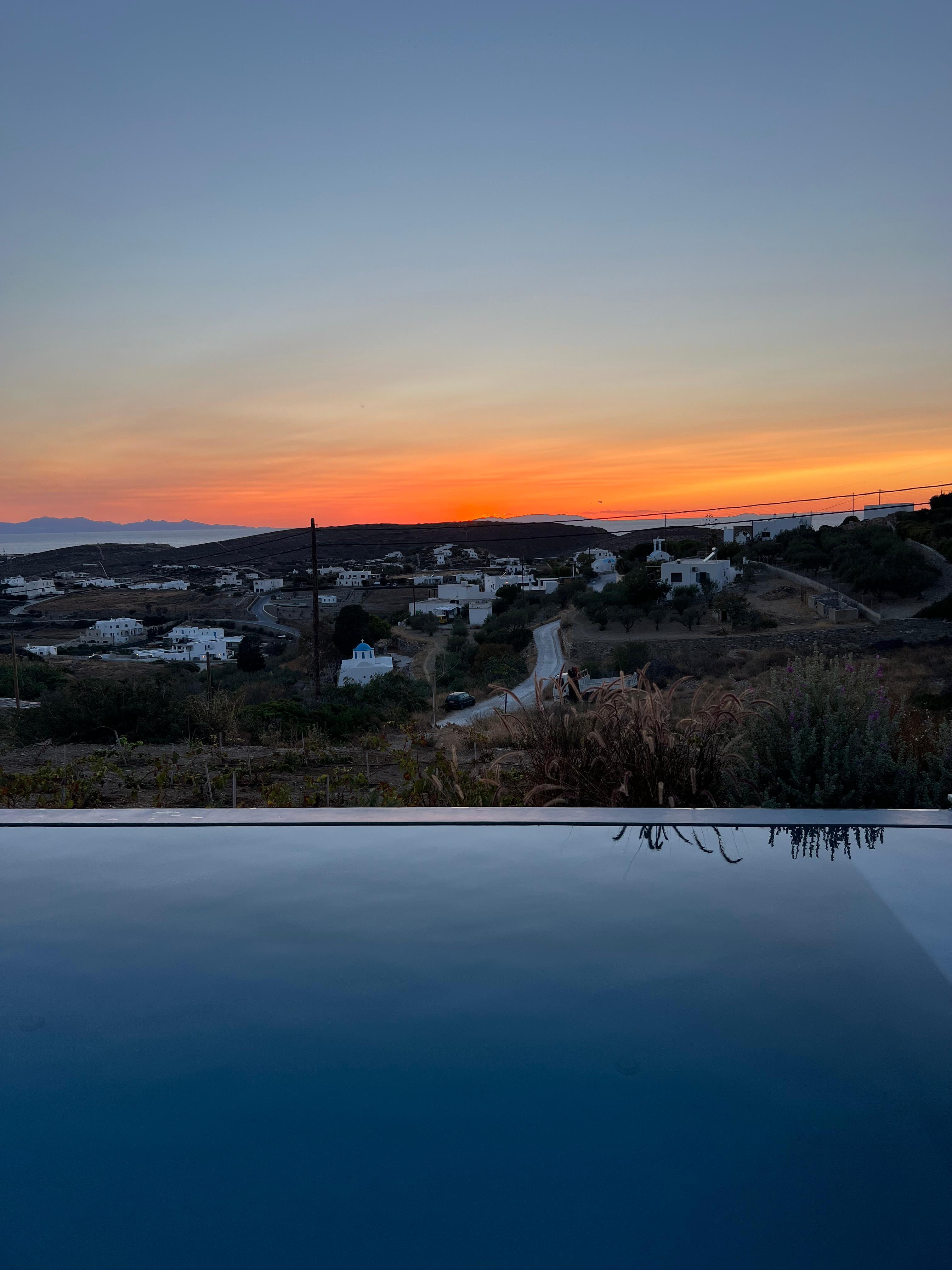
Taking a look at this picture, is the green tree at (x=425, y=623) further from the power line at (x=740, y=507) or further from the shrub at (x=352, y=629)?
the power line at (x=740, y=507)

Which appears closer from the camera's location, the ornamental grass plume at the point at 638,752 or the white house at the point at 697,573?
the ornamental grass plume at the point at 638,752

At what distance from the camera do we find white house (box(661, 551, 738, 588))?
25828mm

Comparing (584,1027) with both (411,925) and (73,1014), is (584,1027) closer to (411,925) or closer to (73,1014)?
(411,925)

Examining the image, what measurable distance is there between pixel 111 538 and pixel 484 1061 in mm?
22614

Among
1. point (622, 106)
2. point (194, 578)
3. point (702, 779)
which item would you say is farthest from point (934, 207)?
point (194, 578)

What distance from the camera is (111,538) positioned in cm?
2167

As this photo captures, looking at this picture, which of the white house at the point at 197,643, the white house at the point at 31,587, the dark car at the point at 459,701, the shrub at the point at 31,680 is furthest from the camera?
the white house at the point at 197,643

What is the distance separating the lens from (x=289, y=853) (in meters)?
2.53

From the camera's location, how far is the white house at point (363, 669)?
14.5 meters

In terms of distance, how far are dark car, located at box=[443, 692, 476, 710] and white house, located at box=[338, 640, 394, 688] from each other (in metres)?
1.16

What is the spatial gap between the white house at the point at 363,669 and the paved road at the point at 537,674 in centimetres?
205

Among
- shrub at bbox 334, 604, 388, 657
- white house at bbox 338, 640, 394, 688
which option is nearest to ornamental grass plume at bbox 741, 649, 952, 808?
white house at bbox 338, 640, 394, 688

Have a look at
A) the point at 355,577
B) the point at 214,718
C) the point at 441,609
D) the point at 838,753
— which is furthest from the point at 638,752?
the point at 441,609

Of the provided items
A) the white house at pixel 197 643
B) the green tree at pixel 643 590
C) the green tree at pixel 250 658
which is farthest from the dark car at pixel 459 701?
the green tree at pixel 643 590
